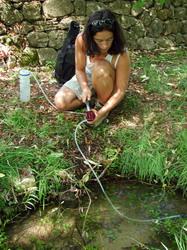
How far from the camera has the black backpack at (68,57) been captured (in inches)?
158

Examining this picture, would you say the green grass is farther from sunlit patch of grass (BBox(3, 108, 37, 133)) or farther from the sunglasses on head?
the sunglasses on head

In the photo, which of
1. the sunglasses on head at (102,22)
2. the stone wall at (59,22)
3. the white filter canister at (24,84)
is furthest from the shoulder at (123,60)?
the stone wall at (59,22)

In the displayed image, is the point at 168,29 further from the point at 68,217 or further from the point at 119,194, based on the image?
the point at 68,217

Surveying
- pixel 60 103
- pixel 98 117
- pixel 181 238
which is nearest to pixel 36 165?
pixel 98 117

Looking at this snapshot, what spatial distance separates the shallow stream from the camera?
9.15 ft

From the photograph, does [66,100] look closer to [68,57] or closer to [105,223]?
[68,57]

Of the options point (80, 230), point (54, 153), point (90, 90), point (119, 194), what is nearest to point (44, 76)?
point (90, 90)

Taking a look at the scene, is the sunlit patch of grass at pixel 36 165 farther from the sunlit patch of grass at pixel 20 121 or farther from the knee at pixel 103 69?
the knee at pixel 103 69

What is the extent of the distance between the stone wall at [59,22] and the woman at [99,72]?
1.21 metres

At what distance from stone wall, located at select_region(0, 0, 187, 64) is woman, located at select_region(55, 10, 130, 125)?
121 centimetres

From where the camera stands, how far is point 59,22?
15.9ft

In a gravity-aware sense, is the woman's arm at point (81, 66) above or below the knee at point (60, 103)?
above

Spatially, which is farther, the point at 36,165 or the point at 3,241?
the point at 36,165

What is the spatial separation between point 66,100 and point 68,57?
0.52 metres
